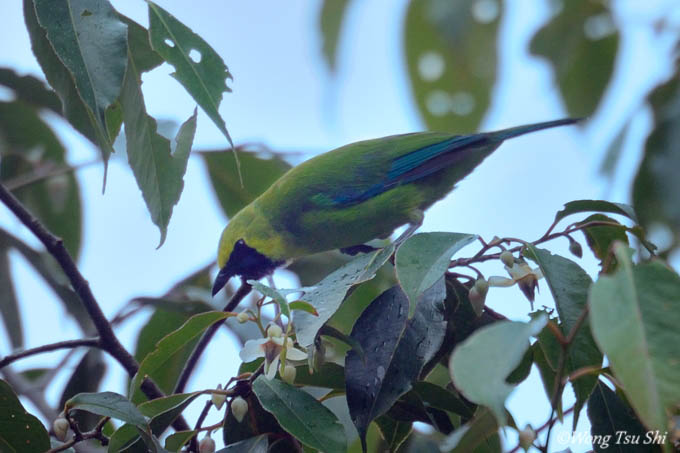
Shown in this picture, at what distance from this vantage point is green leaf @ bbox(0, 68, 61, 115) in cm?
310

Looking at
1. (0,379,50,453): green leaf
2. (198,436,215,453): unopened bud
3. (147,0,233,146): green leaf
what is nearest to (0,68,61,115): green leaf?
(147,0,233,146): green leaf

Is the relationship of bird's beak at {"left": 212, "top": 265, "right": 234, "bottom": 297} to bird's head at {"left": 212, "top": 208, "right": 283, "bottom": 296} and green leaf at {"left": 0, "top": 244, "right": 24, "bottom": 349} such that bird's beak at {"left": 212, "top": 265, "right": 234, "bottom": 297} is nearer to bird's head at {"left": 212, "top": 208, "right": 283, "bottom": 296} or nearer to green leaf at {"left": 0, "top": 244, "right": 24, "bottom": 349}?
bird's head at {"left": 212, "top": 208, "right": 283, "bottom": 296}

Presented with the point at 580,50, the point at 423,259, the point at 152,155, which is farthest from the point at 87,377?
the point at 580,50

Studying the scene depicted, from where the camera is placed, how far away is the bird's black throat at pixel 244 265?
356cm

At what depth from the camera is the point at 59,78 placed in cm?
220

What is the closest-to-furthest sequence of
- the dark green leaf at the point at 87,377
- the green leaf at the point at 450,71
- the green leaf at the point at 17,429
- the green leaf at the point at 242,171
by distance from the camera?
the green leaf at the point at 17,429, the dark green leaf at the point at 87,377, the green leaf at the point at 242,171, the green leaf at the point at 450,71

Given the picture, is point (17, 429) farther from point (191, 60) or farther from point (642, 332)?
point (642, 332)

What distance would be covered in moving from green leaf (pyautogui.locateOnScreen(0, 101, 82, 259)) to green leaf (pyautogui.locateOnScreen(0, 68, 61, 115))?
52 centimetres

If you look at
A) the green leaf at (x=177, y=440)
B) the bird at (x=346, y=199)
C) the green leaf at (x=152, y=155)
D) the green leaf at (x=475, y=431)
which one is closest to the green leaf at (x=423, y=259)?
the green leaf at (x=475, y=431)

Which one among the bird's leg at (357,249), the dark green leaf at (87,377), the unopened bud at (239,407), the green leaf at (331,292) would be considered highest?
the green leaf at (331,292)

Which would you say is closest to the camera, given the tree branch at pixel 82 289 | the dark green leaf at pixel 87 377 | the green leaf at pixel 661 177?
the tree branch at pixel 82 289

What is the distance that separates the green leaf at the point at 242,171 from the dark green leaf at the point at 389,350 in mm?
1880

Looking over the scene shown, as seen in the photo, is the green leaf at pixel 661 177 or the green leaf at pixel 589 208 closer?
the green leaf at pixel 589 208

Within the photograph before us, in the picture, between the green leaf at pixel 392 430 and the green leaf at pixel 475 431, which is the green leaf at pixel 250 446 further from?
the green leaf at pixel 475 431
